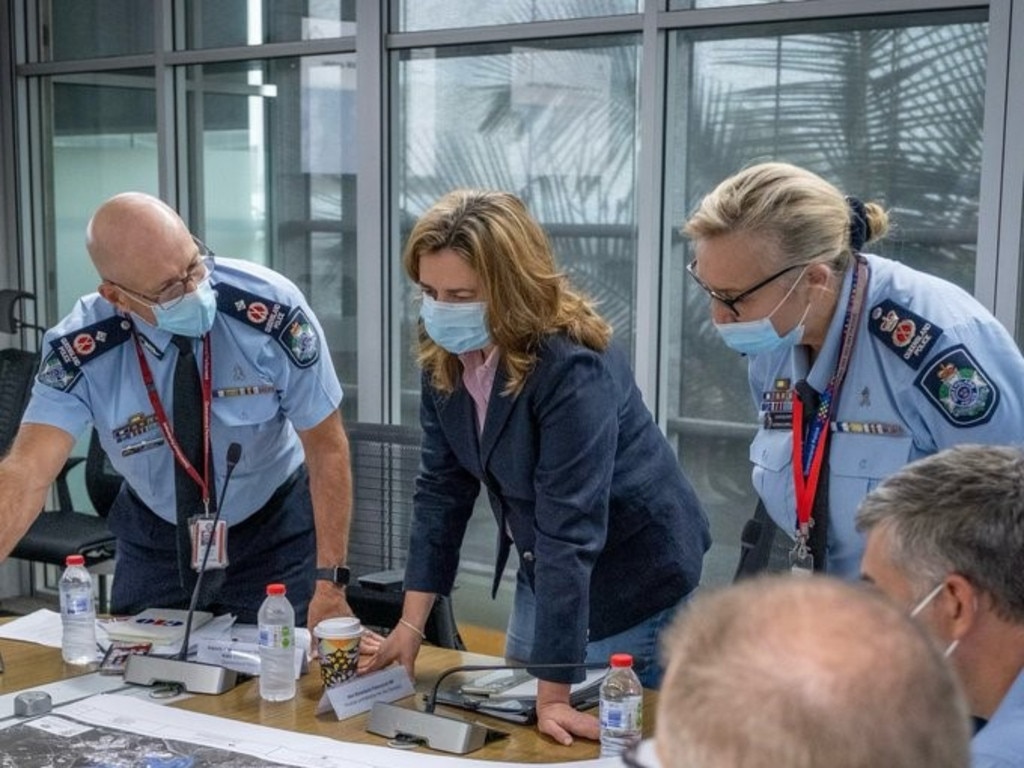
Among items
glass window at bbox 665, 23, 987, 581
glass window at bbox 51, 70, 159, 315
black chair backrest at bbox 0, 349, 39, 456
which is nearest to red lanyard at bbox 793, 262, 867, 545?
glass window at bbox 665, 23, 987, 581

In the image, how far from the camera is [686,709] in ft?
2.52

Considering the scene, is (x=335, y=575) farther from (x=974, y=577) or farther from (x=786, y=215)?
(x=974, y=577)

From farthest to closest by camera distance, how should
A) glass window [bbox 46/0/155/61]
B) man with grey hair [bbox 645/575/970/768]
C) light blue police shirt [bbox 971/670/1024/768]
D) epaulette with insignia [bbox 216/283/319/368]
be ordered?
glass window [bbox 46/0/155/61], epaulette with insignia [bbox 216/283/319/368], light blue police shirt [bbox 971/670/1024/768], man with grey hair [bbox 645/575/970/768]

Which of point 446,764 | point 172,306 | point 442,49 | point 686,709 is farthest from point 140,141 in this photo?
point 686,709

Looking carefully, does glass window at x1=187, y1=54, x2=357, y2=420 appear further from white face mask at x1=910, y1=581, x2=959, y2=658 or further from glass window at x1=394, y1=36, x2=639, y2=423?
white face mask at x1=910, y1=581, x2=959, y2=658

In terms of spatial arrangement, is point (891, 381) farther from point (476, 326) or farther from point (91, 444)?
point (91, 444)

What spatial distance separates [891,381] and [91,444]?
314cm

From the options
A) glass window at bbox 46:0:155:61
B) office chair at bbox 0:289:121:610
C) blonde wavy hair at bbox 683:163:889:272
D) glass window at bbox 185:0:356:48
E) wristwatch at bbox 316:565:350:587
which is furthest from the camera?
glass window at bbox 46:0:155:61

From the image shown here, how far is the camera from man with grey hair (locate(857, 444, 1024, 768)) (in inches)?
51.2

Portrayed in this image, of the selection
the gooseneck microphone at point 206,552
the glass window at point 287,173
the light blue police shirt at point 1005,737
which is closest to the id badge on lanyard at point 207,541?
the gooseneck microphone at point 206,552

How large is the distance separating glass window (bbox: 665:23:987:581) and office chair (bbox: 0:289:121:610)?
6.16 ft

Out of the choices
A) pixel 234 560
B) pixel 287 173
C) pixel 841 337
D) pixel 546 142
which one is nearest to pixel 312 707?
pixel 234 560

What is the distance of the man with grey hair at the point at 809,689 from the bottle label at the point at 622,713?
1.10m

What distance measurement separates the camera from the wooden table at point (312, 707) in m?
1.93
